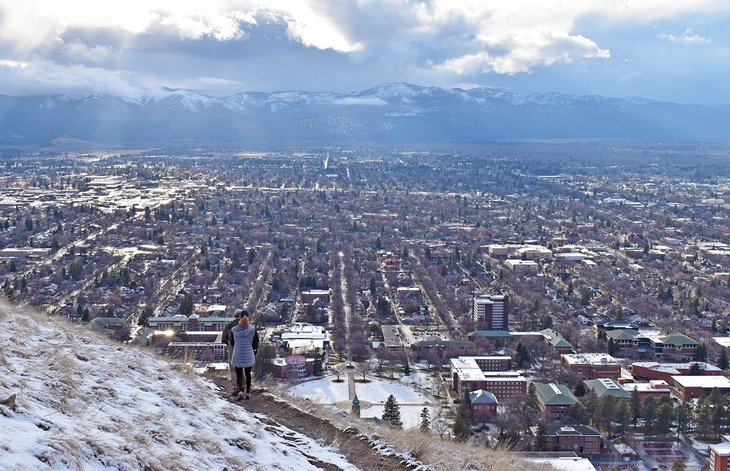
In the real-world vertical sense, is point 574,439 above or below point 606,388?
above

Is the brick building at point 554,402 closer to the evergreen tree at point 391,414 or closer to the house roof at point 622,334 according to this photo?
the evergreen tree at point 391,414

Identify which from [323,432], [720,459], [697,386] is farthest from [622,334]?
[323,432]

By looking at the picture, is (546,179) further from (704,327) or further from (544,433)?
(544,433)

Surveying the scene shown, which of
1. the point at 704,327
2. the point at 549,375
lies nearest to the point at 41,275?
→ the point at 549,375

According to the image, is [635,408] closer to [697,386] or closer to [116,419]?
[697,386]

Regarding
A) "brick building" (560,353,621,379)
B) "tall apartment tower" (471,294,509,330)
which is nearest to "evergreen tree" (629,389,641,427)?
"brick building" (560,353,621,379)

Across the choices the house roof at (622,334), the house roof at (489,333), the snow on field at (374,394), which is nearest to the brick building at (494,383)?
the snow on field at (374,394)
